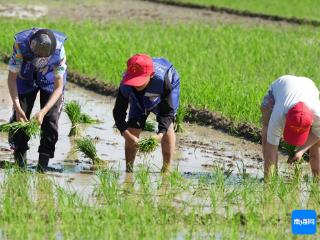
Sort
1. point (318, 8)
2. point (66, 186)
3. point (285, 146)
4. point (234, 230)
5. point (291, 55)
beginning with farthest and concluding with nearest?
1. point (318, 8)
2. point (291, 55)
3. point (285, 146)
4. point (66, 186)
5. point (234, 230)

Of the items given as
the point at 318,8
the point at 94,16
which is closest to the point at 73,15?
the point at 94,16

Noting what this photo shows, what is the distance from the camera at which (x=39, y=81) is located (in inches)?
272

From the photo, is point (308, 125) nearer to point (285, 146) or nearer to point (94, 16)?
point (285, 146)

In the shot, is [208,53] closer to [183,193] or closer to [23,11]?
[183,193]

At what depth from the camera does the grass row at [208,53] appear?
Result: 9.66m

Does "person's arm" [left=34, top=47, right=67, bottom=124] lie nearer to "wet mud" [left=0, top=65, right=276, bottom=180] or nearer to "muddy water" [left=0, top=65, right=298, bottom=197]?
"muddy water" [left=0, top=65, right=298, bottom=197]

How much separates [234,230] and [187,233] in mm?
290

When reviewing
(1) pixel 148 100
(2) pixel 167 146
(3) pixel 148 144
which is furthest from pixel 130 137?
(2) pixel 167 146

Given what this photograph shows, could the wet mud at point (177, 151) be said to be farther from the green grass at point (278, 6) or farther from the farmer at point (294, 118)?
the green grass at point (278, 6)

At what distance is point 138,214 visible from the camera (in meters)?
5.50

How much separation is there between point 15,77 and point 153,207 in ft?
5.13

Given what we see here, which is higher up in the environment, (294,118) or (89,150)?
(294,118)

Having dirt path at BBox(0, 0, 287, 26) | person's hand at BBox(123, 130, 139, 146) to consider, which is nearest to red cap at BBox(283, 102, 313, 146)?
person's hand at BBox(123, 130, 139, 146)

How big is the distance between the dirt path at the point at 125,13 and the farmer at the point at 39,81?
10561 mm
